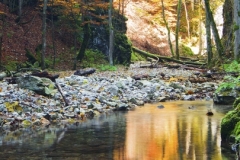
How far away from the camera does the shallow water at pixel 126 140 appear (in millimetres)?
5672

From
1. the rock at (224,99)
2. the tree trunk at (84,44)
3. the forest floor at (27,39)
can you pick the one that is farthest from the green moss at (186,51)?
the rock at (224,99)

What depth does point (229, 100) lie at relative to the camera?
11625mm

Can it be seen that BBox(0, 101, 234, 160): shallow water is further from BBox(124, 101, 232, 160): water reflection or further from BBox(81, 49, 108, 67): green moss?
BBox(81, 49, 108, 67): green moss

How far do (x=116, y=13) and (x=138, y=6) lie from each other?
1022 centimetres

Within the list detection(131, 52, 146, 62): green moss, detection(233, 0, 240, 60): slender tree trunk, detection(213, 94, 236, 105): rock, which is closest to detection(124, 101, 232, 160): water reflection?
detection(213, 94, 236, 105): rock

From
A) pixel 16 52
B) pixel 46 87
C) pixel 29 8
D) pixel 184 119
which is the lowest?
pixel 184 119

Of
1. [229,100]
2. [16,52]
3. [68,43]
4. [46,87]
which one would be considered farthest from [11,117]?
[68,43]

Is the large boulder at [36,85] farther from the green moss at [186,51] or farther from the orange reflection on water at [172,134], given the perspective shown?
the green moss at [186,51]

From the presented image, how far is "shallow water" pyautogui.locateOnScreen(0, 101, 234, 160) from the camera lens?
5672 mm

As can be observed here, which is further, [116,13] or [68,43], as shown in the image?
[116,13]

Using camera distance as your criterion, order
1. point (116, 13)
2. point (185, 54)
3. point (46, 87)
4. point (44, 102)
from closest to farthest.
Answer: point (44, 102) < point (46, 87) < point (116, 13) < point (185, 54)

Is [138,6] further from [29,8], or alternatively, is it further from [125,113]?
[125,113]

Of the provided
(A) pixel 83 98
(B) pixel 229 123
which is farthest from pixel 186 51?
(B) pixel 229 123

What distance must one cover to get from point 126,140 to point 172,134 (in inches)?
39.1
